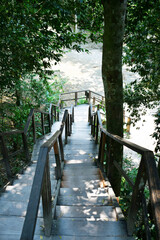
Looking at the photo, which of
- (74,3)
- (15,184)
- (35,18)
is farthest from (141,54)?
(15,184)

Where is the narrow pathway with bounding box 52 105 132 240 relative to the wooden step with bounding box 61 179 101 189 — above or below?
above

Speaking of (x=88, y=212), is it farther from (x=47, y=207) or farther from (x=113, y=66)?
(x=113, y=66)

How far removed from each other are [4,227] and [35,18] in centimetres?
342

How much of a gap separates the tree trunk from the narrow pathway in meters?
0.48

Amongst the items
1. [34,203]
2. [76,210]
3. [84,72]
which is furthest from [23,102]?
[84,72]

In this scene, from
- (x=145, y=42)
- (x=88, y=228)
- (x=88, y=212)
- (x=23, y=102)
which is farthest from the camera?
(x=23, y=102)

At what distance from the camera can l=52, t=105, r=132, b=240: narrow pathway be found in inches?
76.9

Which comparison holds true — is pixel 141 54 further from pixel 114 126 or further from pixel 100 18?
pixel 114 126

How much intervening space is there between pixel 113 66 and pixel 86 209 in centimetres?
270

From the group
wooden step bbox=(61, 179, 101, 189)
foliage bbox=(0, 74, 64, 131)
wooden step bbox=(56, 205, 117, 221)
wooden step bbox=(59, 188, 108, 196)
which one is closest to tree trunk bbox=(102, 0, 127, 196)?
wooden step bbox=(61, 179, 101, 189)

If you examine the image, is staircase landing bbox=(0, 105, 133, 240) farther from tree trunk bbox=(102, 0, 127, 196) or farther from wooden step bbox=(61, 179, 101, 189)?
tree trunk bbox=(102, 0, 127, 196)

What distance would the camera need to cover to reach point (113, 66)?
3.86 metres

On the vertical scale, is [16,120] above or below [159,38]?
below

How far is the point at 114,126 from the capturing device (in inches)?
169
